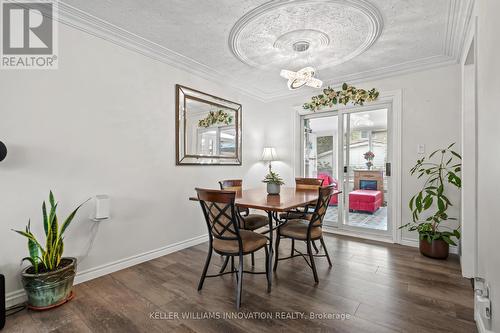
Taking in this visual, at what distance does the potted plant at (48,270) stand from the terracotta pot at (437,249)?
12.4ft

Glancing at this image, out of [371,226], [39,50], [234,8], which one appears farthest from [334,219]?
[39,50]

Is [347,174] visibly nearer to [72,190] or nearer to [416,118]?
[416,118]

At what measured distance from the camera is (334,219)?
13.7 ft

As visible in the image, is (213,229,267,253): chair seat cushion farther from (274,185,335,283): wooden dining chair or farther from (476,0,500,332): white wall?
(476,0,500,332): white wall

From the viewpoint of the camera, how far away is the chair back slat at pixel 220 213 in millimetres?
1857

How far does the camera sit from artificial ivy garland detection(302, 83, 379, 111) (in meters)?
3.60

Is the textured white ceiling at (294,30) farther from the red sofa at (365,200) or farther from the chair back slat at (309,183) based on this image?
the red sofa at (365,200)

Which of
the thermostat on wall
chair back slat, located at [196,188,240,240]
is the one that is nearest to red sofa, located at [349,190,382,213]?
chair back slat, located at [196,188,240,240]

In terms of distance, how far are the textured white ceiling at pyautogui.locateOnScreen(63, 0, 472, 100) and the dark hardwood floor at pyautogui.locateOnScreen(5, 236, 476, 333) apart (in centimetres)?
253

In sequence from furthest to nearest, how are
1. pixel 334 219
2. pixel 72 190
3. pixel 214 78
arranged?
pixel 334 219 → pixel 214 78 → pixel 72 190

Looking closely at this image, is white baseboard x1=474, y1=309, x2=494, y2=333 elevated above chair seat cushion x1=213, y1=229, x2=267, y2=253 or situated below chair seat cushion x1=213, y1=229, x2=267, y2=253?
below

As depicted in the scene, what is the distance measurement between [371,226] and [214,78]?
3422mm

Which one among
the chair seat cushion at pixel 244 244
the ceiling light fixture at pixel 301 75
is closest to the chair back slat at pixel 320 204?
the chair seat cushion at pixel 244 244

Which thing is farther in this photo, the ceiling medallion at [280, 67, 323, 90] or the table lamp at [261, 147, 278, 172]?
the table lamp at [261, 147, 278, 172]
